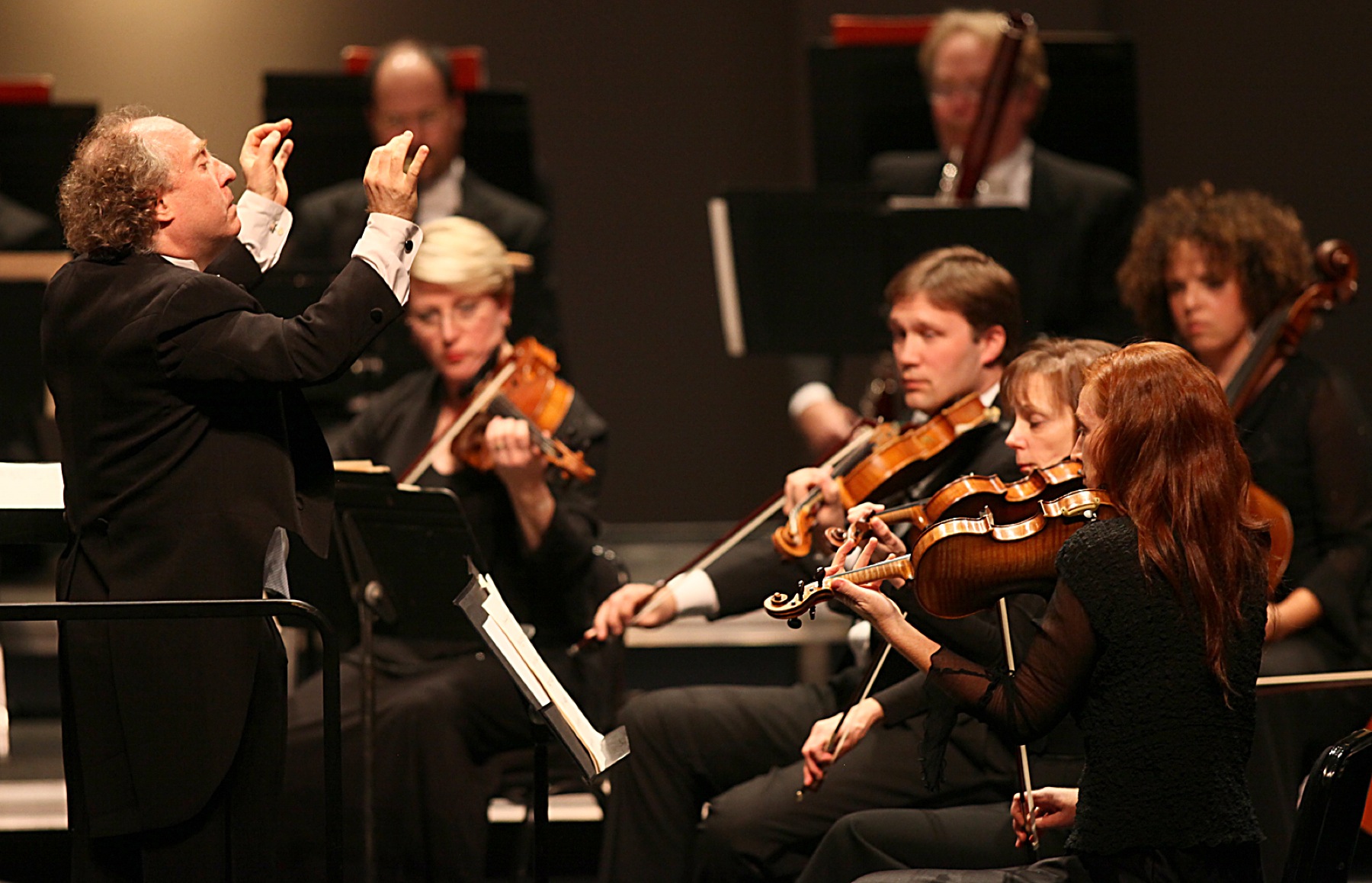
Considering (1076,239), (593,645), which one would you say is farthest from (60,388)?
(1076,239)

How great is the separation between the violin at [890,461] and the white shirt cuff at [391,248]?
81 cm

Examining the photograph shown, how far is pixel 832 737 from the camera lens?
8.16 feet

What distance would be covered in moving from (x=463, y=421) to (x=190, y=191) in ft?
3.71

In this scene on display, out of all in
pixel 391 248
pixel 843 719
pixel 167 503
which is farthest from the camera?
pixel 843 719

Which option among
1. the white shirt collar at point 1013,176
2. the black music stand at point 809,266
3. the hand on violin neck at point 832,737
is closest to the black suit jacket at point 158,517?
the hand on violin neck at point 832,737

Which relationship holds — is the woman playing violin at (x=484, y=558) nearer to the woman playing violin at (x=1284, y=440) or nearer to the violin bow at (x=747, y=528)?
the violin bow at (x=747, y=528)

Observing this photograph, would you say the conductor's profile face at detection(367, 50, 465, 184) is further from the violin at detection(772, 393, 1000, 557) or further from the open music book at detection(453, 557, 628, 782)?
the open music book at detection(453, 557, 628, 782)

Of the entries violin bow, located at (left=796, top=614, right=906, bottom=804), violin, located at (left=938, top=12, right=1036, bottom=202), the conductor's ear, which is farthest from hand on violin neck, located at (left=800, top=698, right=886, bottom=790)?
violin, located at (left=938, top=12, right=1036, bottom=202)

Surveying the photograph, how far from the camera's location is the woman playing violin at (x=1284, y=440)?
10.0 feet

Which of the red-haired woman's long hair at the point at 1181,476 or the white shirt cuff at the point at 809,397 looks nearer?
the red-haired woman's long hair at the point at 1181,476

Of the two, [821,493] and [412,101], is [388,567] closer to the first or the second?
[821,493]

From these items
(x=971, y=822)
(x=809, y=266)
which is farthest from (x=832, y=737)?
(x=809, y=266)

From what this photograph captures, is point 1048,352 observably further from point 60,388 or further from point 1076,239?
point 1076,239

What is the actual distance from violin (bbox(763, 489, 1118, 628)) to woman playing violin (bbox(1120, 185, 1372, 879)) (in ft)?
2.82
